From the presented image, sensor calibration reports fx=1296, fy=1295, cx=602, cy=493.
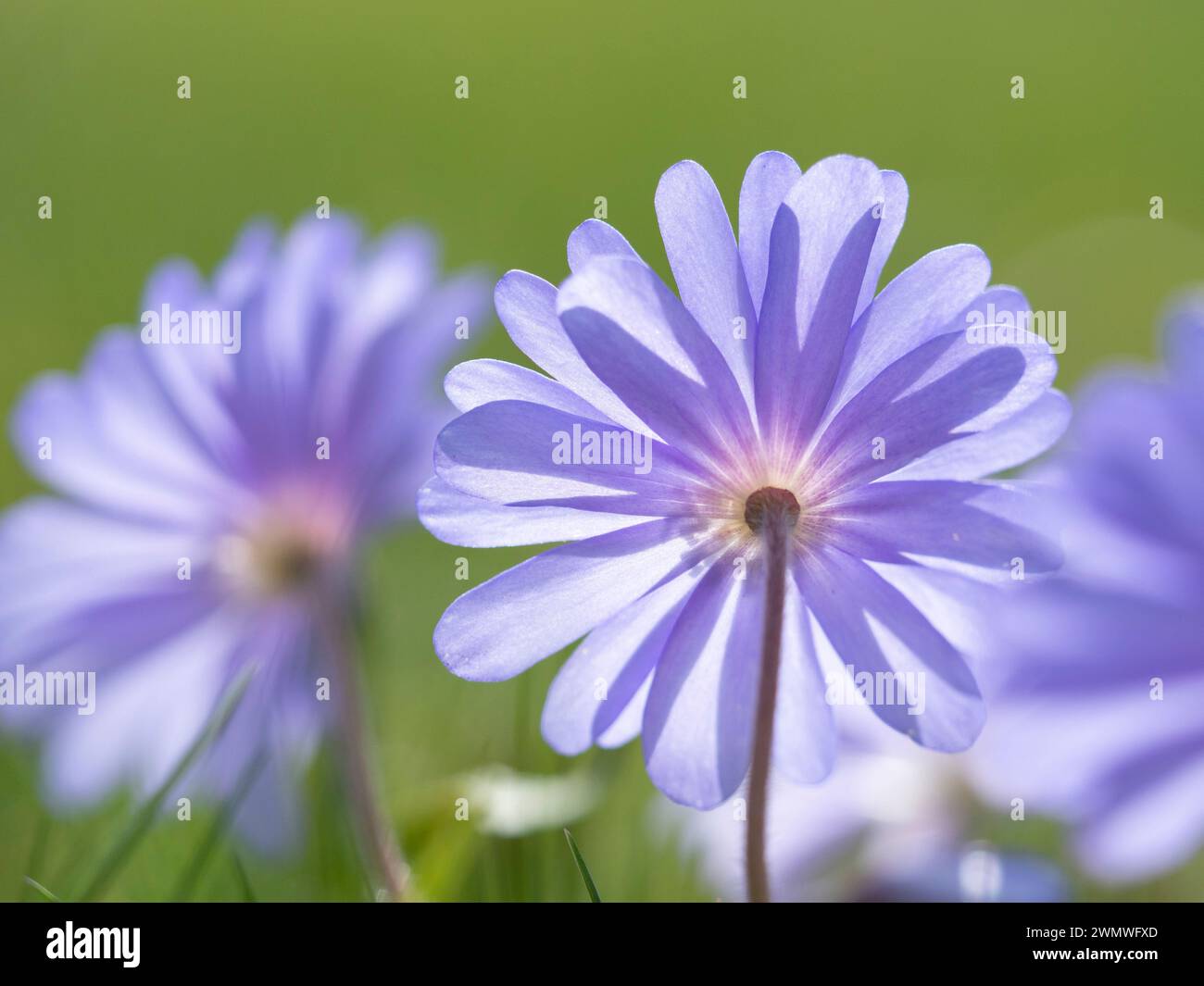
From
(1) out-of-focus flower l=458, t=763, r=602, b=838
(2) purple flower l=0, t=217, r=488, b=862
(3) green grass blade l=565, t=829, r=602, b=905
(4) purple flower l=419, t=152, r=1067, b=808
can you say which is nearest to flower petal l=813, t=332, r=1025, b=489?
(4) purple flower l=419, t=152, r=1067, b=808

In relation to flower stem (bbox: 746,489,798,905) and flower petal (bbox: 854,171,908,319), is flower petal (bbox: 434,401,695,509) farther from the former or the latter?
flower petal (bbox: 854,171,908,319)

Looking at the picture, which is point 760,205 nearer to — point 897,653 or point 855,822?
point 897,653

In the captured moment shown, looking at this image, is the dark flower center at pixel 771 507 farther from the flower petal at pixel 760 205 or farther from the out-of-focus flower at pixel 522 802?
the out-of-focus flower at pixel 522 802

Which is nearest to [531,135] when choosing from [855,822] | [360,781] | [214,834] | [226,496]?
[226,496]

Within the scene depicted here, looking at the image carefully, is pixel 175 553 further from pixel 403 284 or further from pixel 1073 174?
pixel 1073 174

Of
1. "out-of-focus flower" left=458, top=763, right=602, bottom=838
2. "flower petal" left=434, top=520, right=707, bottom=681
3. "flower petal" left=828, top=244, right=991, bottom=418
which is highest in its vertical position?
"flower petal" left=828, top=244, right=991, bottom=418
